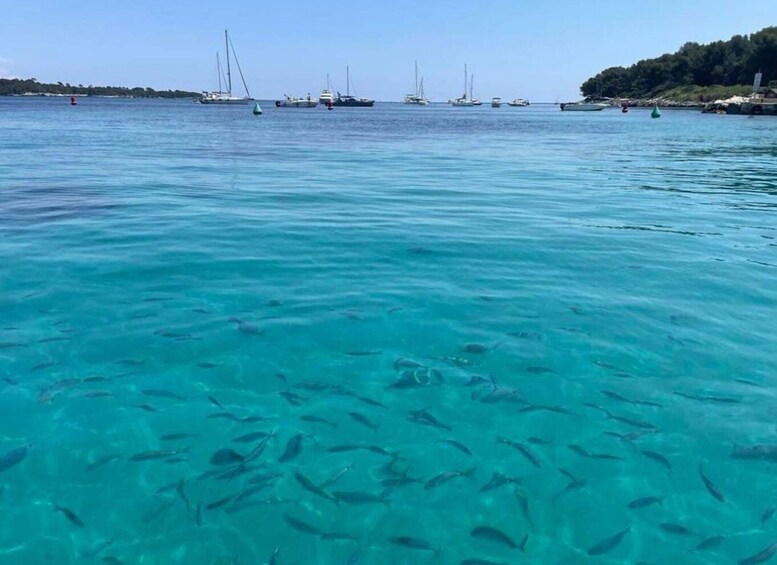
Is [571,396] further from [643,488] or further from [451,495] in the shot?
[451,495]

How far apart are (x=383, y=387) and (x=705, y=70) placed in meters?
177

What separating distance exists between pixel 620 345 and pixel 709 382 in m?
1.37

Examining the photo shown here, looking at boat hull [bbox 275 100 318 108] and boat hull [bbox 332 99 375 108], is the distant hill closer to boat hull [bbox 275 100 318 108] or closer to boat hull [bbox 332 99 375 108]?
boat hull [bbox 332 99 375 108]

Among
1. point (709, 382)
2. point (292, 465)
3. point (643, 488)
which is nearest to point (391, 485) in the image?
point (292, 465)

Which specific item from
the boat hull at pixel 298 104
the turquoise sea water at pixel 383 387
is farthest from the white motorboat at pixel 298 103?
the turquoise sea water at pixel 383 387

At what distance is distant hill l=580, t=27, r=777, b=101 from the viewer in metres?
128

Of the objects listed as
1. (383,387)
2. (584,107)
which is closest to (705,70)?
(584,107)

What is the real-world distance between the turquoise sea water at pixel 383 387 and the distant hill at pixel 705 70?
132910 millimetres

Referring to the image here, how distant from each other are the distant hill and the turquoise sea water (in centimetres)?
13291

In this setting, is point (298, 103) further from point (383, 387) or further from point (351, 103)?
point (383, 387)

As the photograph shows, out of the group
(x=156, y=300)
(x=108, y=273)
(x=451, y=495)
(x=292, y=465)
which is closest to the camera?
(x=451, y=495)

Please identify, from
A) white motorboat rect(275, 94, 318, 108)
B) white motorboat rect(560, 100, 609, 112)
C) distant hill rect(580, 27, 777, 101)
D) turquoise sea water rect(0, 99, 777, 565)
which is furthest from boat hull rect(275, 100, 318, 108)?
turquoise sea water rect(0, 99, 777, 565)

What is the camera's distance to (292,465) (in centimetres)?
655

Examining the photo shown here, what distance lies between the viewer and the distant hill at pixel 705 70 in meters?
128
